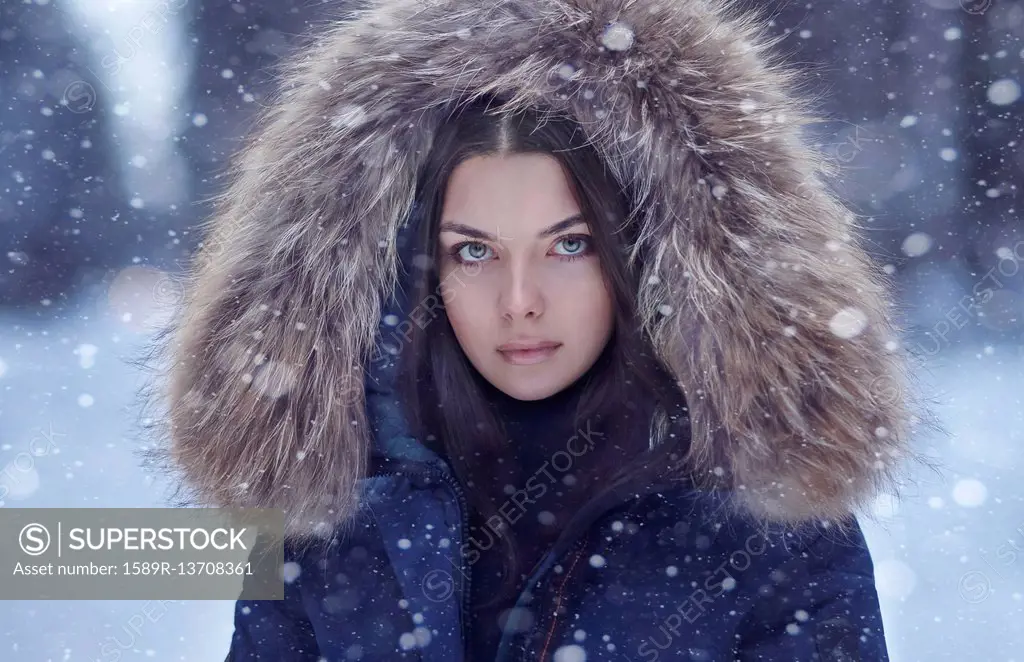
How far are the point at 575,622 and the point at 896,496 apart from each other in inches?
16.2

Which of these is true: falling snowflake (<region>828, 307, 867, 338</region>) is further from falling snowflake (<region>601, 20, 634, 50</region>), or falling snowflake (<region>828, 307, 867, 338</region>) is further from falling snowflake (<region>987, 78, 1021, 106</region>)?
falling snowflake (<region>987, 78, 1021, 106</region>)

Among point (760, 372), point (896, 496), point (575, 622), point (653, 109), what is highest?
point (653, 109)

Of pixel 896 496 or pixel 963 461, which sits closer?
pixel 896 496

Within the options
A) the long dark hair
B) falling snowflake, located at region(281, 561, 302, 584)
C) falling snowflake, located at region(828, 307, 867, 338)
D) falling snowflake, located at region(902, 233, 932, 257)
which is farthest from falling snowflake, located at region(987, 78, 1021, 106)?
falling snowflake, located at region(281, 561, 302, 584)

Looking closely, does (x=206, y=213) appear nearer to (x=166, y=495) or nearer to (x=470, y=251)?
(x=166, y=495)

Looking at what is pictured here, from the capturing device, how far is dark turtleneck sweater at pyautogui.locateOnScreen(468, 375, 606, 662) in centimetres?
91

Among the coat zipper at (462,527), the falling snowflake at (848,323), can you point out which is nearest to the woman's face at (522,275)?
the coat zipper at (462,527)

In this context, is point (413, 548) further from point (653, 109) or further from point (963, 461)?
point (963, 461)

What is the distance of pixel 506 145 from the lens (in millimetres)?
816

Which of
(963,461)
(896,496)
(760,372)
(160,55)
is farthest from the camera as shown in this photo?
(160,55)

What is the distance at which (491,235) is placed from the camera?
81cm

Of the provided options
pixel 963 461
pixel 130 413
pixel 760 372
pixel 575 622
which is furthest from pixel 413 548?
pixel 963 461

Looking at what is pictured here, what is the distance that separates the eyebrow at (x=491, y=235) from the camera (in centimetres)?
80

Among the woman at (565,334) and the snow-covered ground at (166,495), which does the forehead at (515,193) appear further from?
the snow-covered ground at (166,495)
